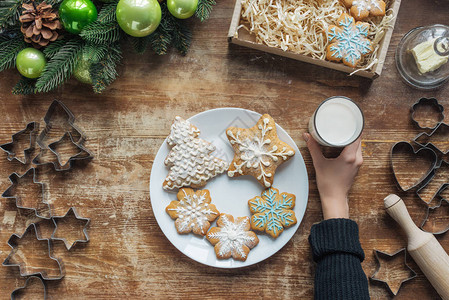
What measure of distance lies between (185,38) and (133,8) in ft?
0.96

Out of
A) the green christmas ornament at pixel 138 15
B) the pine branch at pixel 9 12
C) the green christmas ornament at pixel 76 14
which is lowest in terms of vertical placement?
the pine branch at pixel 9 12

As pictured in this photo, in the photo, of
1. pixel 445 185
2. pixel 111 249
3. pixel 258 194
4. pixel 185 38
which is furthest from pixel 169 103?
pixel 445 185

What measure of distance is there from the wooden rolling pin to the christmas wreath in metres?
1.11

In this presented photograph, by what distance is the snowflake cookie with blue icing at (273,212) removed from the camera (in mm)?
1474

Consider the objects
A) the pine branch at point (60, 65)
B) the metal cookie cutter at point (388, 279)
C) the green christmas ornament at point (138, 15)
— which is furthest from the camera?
the metal cookie cutter at point (388, 279)

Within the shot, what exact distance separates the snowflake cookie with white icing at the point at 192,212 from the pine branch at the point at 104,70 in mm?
548

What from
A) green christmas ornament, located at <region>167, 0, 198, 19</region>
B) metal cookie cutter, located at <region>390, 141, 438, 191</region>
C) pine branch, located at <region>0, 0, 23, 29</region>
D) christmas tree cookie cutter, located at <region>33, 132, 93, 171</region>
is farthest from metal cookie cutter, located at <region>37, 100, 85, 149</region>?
metal cookie cutter, located at <region>390, 141, 438, 191</region>

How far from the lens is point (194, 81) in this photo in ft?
5.30

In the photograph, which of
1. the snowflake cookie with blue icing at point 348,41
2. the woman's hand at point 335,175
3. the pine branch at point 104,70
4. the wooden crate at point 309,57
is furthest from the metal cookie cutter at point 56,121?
the snowflake cookie with blue icing at point 348,41

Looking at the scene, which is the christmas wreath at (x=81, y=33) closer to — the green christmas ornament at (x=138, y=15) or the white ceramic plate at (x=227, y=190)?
the green christmas ornament at (x=138, y=15)

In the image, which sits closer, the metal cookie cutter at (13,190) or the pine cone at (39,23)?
the pine cone at (39,23)

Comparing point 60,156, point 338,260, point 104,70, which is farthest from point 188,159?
point 338,260

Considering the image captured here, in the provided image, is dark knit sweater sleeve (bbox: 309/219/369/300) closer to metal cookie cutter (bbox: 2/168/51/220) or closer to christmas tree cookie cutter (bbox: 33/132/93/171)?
christmas tree cookie cutter (bbox: 33/132/93/171)

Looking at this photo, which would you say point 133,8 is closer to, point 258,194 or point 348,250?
point 258,194
